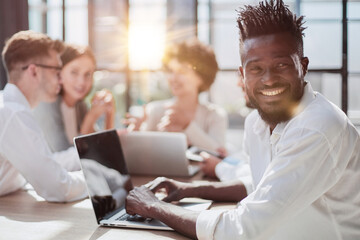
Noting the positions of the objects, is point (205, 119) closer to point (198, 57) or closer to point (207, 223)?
point (198, 57)

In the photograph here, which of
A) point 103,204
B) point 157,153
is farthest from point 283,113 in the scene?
point 157,153

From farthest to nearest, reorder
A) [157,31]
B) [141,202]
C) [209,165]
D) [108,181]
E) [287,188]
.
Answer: [157,31] < [209,165] < [108,181] < [141,202] < [287,188]

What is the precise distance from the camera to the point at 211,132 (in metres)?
3.25

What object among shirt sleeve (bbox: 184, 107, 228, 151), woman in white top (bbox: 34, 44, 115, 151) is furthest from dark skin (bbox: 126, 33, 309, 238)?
woman in white top (bbox: 34, 44, 115, 151)

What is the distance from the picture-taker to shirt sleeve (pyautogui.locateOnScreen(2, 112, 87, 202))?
5.51 ft

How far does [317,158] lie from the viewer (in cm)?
107

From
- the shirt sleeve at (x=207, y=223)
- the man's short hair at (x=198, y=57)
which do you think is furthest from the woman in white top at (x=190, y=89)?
the shirt sleeve at (x=207, y=223)

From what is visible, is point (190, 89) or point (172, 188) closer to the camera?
point (172, 188)

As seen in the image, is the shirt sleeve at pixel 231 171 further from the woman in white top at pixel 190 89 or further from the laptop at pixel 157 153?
the woman in white top at pixel 190 89

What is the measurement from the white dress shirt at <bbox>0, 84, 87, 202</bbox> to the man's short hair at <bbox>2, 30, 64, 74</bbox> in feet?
1.13

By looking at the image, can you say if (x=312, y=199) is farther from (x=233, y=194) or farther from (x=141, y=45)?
(x=141, y=45)

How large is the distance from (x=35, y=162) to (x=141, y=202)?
22.8 inches

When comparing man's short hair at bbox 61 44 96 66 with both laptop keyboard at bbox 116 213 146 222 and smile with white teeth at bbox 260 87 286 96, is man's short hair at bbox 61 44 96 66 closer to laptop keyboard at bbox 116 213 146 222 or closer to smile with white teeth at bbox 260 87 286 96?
laptop keyboard at bbox 116 213 146 222

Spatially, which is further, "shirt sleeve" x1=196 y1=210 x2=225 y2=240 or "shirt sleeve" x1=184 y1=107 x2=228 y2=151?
"shirt sleeve" x1=184 y1=107 x2=228 y2=151
